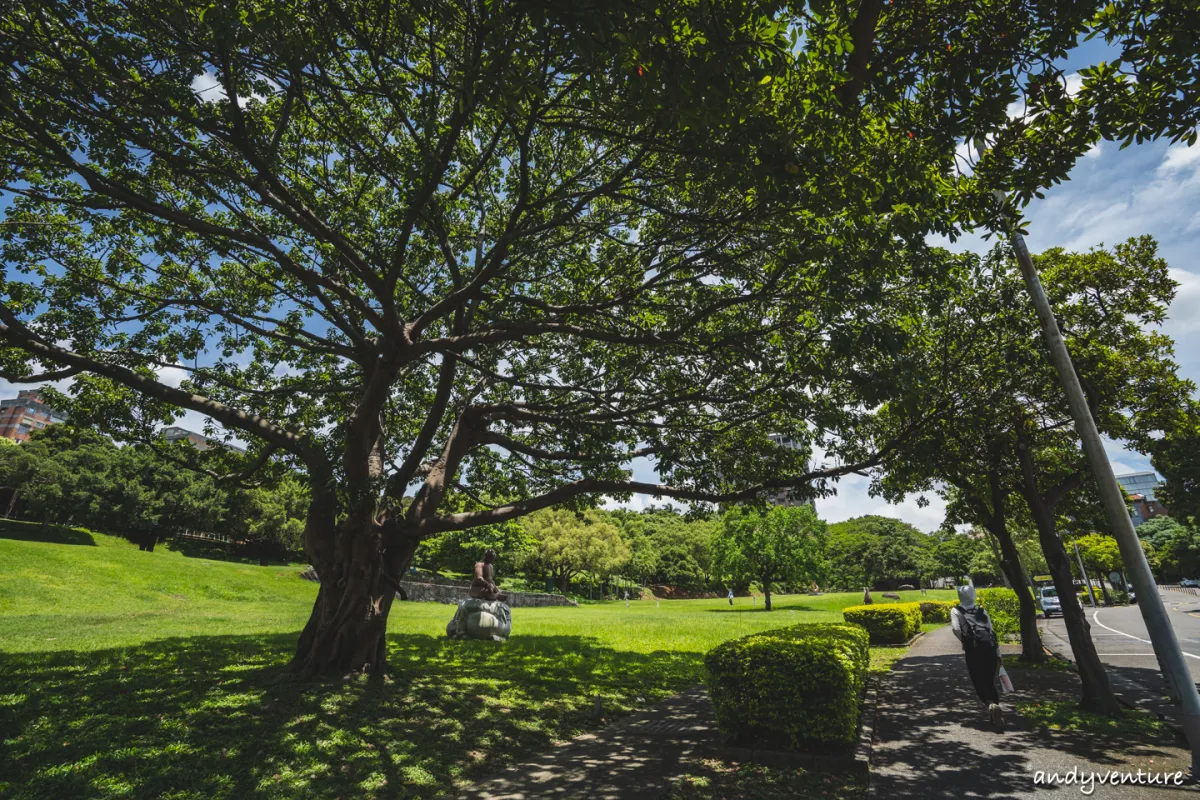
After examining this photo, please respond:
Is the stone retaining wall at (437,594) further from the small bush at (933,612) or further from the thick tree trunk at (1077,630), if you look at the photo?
the thick tree trunk at (1077,630)

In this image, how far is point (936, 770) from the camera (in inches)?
226

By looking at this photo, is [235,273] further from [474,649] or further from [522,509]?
[474,649]

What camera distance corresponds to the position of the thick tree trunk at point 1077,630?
311 inches

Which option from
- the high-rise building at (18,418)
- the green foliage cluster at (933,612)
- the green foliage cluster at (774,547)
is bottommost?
the green foliage cluster at (933,612)

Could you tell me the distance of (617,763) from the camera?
591 centimetres

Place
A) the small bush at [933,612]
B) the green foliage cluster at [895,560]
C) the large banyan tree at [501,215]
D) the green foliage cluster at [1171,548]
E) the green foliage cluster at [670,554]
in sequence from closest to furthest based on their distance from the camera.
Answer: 1. the large banyan tree at [501,215]
2. the small bush at [933,612]
3. the green foliage cluster at [1171,548]
4. the green foliage cluster at [670,554]
5. the green foliage cluster at [895,560]

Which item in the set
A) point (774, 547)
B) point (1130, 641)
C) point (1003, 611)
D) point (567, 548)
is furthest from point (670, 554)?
point (1130, 641)

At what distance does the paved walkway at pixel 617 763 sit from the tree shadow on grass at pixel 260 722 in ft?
1.15

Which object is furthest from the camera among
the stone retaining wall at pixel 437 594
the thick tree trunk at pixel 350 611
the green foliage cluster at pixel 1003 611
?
the stone retaining wall at pixel 437 594

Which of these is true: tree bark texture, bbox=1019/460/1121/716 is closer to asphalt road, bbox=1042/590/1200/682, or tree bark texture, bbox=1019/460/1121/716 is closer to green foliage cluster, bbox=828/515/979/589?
asphalt road, bbox=1042/590/1200/682

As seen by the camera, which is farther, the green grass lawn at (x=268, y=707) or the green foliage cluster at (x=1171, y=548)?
the green foliage cluster at (x=1171, y=548)

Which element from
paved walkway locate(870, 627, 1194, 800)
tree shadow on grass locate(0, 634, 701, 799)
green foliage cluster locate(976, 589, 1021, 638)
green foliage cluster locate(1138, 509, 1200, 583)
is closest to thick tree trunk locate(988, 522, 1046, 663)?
green foliage cluster locate(976, 589, 1021, 638)

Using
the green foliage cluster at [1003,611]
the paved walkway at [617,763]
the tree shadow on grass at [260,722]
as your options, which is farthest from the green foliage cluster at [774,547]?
the paved walkway at [617,763]

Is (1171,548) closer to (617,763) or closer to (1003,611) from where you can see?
(1003,611)
